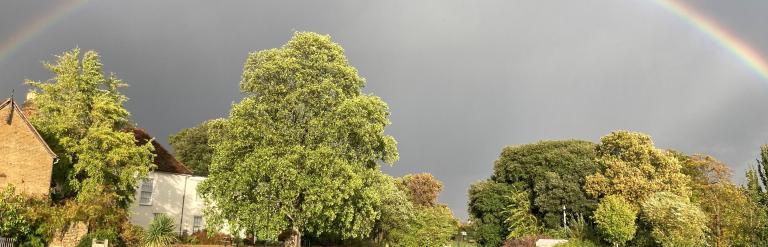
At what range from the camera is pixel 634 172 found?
5328cm

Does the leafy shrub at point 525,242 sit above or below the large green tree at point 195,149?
below

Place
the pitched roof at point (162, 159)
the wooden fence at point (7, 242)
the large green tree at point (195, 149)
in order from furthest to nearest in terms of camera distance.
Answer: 1. the large green tree at point (195, 149)
2. the pitched roof at point (162, 159)
3. the wooden fence at point (7, 242)

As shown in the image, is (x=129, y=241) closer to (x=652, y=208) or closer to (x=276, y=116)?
(x=276, y=116)

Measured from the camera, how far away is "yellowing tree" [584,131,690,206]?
5194 cm

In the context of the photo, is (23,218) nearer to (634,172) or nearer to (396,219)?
(396,219)

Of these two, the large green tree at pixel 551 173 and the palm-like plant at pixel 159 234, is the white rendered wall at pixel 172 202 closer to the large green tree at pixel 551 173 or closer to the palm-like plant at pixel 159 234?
the palm-like plant at pixel 159 234

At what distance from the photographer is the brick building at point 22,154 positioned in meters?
32.3

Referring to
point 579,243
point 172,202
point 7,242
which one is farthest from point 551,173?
point 7,242

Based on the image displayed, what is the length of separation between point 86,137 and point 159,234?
7.57 meters

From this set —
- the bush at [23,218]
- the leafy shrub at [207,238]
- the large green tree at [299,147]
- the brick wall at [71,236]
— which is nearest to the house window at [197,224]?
the leafy shrub at [207,238]

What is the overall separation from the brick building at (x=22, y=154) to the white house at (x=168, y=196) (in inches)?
481

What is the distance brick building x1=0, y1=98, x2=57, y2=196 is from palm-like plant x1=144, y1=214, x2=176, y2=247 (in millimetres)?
6317

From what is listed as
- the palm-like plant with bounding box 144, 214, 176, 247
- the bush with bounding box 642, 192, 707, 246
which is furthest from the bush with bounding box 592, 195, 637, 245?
the palm-like plant with bounding box 144, 214, 176, 247

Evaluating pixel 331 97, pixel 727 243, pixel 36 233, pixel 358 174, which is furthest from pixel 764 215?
pixel 36 233
